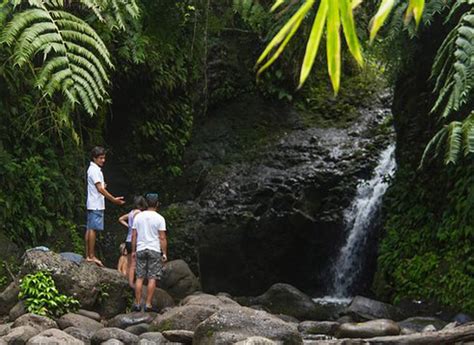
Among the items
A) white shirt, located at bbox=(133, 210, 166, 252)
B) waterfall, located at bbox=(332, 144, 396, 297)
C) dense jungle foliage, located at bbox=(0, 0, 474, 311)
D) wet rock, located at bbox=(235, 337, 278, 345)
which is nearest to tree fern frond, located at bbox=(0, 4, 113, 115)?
dense jungle foliage, located at bbox=(0, 0, 474, 311)

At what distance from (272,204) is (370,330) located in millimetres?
4894

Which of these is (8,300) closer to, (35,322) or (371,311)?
(35,322)

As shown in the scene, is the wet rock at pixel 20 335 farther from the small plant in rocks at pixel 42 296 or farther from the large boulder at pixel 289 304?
the large boulder at pixel 289 304

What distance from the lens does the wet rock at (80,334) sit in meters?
7.32

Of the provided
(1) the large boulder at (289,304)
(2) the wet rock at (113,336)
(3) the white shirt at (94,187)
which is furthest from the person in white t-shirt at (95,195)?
(1) the large boulder at (289,304)

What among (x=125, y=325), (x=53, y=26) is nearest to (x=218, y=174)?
(x=125, y=325)

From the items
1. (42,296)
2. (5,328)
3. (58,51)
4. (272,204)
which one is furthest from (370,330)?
(272,204)

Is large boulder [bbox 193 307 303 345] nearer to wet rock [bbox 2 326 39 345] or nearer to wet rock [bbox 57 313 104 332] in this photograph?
wet rock [bbox 2 326 39 345]

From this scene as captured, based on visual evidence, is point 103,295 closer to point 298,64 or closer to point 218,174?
point 218,174

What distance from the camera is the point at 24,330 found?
689 centimetres

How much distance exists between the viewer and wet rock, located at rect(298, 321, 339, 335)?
840cm

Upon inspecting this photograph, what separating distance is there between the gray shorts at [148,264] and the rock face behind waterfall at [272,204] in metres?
3.56

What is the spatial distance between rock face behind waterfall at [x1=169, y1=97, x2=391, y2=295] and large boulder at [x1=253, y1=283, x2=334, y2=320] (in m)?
1.39

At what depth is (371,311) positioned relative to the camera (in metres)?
9.65
